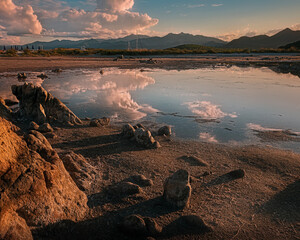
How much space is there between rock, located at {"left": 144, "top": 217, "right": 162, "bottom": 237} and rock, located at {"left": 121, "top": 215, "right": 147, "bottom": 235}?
2.7 inches

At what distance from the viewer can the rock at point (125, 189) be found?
4.52 m

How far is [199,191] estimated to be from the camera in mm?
4766

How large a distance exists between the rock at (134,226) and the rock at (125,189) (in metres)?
1.01

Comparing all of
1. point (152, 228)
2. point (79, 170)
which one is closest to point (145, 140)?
point (79, 170)

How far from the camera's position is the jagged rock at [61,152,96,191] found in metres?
4.62

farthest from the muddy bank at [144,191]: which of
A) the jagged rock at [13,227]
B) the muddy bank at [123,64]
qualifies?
the muddy bank at [123,64]

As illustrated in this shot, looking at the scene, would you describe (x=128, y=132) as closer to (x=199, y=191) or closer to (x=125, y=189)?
(x=125, y=189)

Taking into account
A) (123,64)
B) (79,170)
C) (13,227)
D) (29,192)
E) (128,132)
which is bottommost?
(79,170)

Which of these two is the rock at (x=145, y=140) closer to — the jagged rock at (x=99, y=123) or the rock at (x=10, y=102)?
the jagged rock at (x=99, y=123)

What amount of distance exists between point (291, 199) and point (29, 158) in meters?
5.05

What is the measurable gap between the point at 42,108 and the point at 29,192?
655cm

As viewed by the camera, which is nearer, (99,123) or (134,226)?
(134,226)

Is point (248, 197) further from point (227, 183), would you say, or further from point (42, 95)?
point (42, 95)

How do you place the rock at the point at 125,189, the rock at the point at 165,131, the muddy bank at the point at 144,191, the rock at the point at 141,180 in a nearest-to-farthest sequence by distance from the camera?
the muddy bank at the point at 144,191
the rock at the point at 125,189
the rock at the point at 141,180
the rock at the point at 165,131
